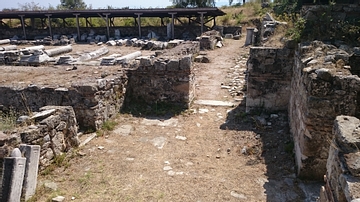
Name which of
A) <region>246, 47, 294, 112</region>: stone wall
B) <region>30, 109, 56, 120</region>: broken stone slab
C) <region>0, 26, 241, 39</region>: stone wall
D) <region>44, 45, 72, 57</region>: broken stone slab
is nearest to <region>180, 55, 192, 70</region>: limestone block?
<region>246, 47, 294, 112</region>: stone wall

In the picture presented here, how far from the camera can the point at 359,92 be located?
14.8 ft

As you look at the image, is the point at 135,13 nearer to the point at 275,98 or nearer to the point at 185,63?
the point at 185,63

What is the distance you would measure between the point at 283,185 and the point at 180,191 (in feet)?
5.59

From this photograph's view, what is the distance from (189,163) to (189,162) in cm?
4

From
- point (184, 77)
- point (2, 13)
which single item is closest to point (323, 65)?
point (184, 77)

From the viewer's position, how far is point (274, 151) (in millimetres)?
5672

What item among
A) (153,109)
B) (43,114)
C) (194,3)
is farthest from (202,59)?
(194,3)

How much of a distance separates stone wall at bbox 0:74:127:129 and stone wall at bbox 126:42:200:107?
84 cm

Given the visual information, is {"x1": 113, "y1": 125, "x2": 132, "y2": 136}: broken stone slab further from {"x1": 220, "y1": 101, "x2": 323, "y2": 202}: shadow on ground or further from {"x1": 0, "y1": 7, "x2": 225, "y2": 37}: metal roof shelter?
{"x1": 0, "y1": 7, "x2": 225, "y2": 37}: metal roof shelter

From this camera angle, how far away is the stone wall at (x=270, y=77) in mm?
6988

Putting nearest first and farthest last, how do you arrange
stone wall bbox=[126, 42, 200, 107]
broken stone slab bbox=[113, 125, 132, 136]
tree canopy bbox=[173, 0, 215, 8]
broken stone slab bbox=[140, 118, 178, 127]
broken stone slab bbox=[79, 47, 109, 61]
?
1. broken stone slab bbox=[113, 125, 132, 136]
2. broken stone slab bbox=[140, 118, 178, 127]
3. stone wall bbox=[126, 42, 200, 107]
4. broken stone slab bbox=[79, 47, 109, 61]
5. tree canopy bbox=[173, 0, 215, 8]

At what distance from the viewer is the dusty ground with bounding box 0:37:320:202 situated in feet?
14.5

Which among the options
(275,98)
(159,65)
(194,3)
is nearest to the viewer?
(275,98)

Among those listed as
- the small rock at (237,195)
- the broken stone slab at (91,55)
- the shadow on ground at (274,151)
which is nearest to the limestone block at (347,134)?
the shadow on ground at (274,151)
